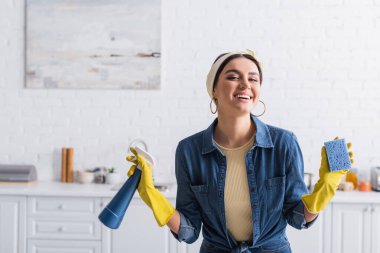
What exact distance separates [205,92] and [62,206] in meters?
1.44

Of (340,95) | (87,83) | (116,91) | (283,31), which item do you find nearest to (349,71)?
(340,95)

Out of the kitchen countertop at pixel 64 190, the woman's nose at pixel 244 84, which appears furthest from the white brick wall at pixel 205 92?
the woman's nose at pixel 244 84

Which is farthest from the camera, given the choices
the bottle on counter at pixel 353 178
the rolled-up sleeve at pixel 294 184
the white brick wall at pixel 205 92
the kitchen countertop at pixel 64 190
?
the white brick wall at pixel 205 92

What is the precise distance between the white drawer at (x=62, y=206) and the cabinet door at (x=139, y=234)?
21 cm

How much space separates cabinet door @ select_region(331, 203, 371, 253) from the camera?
3287 millimetres

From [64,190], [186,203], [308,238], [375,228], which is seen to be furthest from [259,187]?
[64,190]

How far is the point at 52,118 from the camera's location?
13.0 ft

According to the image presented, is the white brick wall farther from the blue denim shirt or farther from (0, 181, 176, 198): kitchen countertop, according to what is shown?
the blue denim shirt

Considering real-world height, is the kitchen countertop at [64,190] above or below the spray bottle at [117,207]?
below

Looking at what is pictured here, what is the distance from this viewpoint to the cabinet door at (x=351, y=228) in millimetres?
3287

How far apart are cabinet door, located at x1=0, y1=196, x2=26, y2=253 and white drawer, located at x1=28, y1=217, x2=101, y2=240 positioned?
0.22 feet

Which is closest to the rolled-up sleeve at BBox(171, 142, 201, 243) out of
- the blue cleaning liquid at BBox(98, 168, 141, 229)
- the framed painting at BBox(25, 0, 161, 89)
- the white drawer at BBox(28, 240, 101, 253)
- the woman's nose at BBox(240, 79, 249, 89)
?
the blue cleaning liquid at BBox(98, 168, 141, 229)

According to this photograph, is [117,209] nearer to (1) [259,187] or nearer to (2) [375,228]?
(1) [259,187]

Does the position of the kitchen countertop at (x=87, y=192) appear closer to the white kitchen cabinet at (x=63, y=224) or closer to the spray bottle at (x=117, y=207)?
the white kitchen cabinet at (x=63, y=224)
